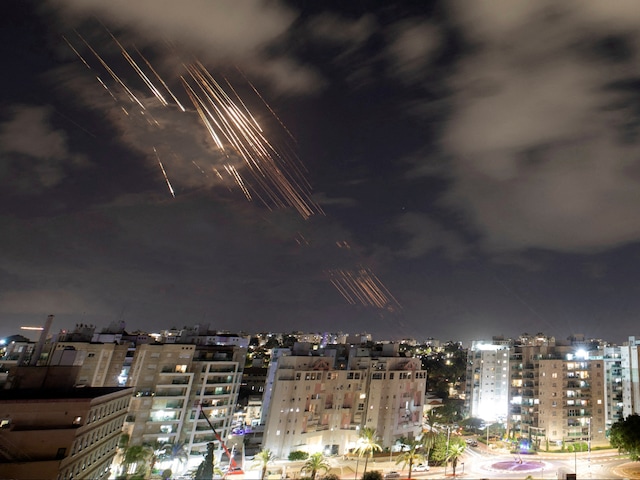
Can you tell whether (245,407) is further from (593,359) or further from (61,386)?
(593,359)

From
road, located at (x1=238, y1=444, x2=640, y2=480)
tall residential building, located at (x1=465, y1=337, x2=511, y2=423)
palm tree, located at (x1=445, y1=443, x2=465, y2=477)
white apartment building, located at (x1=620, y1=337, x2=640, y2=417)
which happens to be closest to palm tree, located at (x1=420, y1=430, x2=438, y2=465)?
road, located at (x1=238, y1=444, x2=640, y2=480)

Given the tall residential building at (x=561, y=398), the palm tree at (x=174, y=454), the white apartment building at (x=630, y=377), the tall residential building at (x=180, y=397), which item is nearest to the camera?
the palm tree at (x=174, y=454)

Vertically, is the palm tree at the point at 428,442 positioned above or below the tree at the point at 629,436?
below

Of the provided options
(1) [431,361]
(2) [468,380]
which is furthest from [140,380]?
(1) [431,361]

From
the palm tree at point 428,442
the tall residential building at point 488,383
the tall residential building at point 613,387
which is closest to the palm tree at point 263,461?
the palm tree at point 428,442

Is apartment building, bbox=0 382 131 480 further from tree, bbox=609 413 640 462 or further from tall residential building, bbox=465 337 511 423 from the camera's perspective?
tall residential building, bbox=465 337 511 423

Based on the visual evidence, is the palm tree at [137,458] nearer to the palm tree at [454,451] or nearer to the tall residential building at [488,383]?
the palm tree at [454,451]
